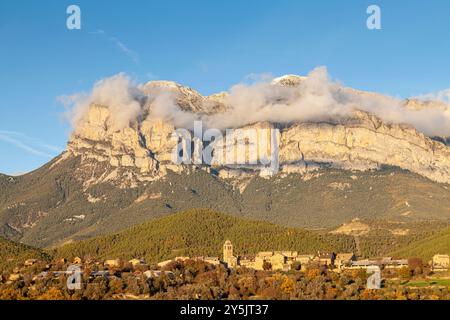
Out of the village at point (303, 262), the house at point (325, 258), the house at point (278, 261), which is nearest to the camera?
the village at point (303, 262)

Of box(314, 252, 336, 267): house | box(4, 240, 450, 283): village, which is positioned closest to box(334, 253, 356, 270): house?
box(4, 240, 450, 283): village

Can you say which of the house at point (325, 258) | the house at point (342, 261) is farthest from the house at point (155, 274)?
the house at point (342, 261)

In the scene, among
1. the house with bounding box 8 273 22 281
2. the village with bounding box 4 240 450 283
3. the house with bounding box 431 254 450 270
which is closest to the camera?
the house with bounding box 8 273 22 281

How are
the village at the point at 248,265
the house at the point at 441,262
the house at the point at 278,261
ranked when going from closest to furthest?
1. the village at the point at 248,265
2. the house at the point at 441,262
3. the house at the point at 278,261

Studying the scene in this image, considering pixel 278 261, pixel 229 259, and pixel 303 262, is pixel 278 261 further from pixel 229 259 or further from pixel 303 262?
pixel 229 259

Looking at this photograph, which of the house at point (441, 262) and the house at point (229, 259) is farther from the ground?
the house at point (229, 259)

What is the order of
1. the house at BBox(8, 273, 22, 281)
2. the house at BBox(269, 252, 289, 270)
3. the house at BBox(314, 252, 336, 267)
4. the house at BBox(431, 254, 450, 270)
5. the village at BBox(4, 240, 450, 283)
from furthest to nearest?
the house at BBox(314, 252, 336, 267), the house at BBox(269, 252, 289, 270), the house at BBox(431, 254, 450, 270), the village at BBox(4, 240, 450, 283), the house at BBox(8, 273, 22, 281)

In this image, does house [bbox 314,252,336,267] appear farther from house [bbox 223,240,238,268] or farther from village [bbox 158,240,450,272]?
house [bbox 223,240,238,268]

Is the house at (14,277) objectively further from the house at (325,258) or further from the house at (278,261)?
the house at (325,258)
